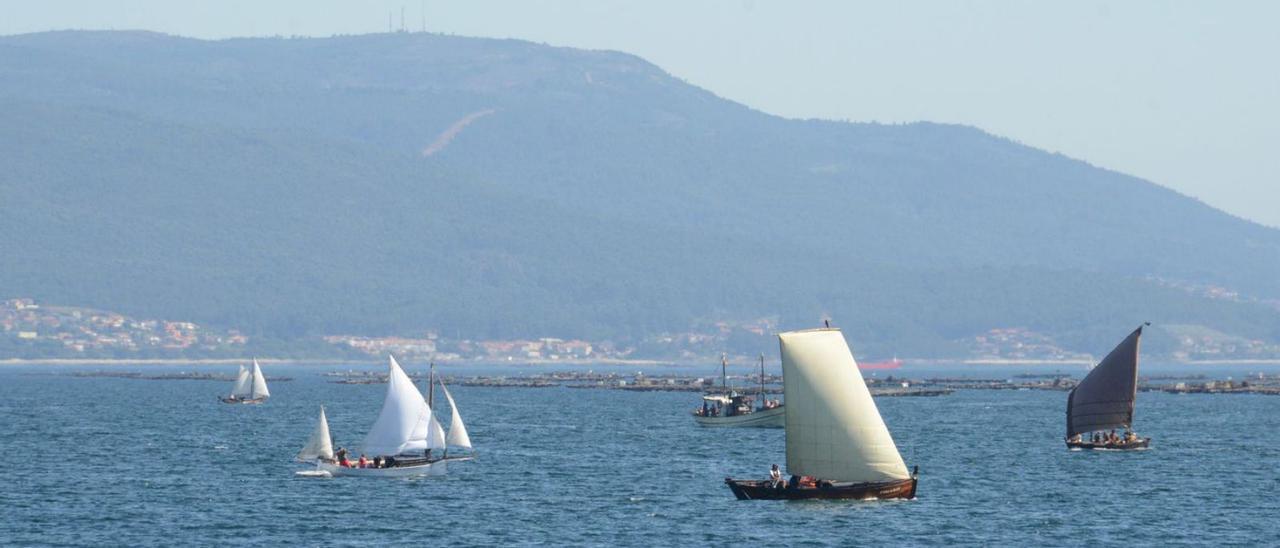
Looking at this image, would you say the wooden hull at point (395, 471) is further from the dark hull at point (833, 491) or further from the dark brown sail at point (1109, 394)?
the dark brown sail at point (1109, 394)

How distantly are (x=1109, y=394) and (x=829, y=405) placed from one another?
137ft

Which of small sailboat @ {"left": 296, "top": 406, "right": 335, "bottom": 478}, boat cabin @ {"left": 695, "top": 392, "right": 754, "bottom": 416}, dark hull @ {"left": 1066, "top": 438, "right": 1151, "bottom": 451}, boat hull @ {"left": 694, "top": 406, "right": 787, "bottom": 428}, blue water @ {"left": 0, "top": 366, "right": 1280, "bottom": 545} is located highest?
boat cabin @ {"left": 695, "top": 392, "right": 754, "bottom": 416}

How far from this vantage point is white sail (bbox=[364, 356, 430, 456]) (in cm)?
10700

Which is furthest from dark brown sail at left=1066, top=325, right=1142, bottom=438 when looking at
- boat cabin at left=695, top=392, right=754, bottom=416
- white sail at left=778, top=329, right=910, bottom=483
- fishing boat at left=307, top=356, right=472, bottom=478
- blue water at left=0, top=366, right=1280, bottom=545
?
boat cabin at left=695, top=392, right=754, bottom=416

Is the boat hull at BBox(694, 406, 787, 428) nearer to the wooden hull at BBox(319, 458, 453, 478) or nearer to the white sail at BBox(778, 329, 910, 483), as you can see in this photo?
the wooden hull at BBox(319, 458, 453, 478)

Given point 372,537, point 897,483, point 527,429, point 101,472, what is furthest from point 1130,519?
point 527,429

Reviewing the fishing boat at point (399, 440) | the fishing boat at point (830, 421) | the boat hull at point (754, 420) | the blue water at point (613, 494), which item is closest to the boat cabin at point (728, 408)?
the boat hull at point (754, 420)

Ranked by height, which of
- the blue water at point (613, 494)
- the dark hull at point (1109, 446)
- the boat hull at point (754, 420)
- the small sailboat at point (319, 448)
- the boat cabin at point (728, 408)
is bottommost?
the blue water at point (613, 494)

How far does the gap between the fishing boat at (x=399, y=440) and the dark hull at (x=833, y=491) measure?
18.9 meters

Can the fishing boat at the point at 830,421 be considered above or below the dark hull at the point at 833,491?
above

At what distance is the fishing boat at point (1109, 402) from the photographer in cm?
12519

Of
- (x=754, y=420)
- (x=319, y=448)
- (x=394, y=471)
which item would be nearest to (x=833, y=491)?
(x=394, y=471)

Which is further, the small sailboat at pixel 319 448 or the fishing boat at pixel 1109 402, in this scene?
the fishing boat at pixel 1109 402

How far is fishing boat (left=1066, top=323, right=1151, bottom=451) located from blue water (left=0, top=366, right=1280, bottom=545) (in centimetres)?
209
